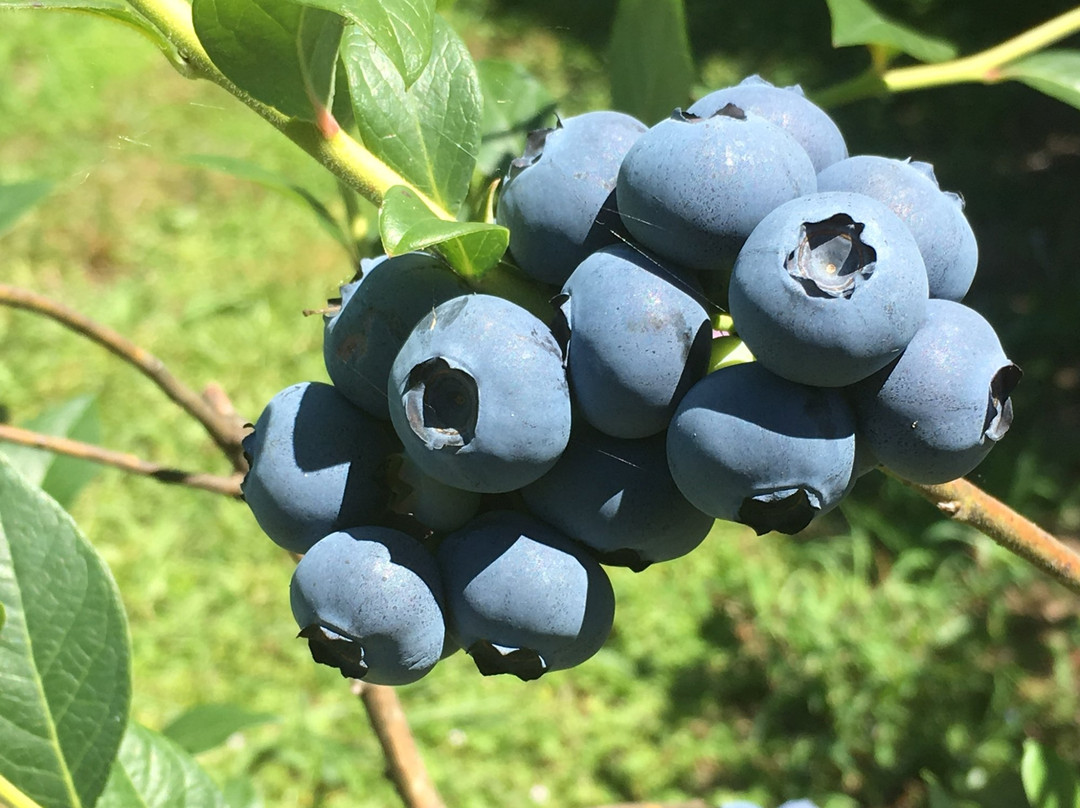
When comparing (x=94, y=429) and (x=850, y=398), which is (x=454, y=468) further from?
(x=94, y=429)

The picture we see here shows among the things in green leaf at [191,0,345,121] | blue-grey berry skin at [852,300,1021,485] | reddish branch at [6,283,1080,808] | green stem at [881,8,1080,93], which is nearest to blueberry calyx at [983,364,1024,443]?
blue-grey berry skin at [852,300,1021,485]

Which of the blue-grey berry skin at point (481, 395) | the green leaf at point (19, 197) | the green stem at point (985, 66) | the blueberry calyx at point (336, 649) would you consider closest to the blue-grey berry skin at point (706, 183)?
the blue-grey berry skin at point (481, 395)

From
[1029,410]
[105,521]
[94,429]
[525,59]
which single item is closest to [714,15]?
[525,59]

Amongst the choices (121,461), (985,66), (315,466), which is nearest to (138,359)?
(121,461)

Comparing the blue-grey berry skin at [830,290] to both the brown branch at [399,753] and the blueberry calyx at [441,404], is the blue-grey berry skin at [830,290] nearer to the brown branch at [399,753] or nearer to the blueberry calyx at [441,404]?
the blueberry calyx at [441,404]

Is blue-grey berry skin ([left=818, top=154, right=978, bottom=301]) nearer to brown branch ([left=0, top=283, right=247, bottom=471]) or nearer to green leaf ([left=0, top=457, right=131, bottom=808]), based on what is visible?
green leaf ([left=0, top=457, right=131, bottom=808])

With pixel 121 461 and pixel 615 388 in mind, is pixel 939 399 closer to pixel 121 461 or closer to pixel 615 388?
pixel 615 388
